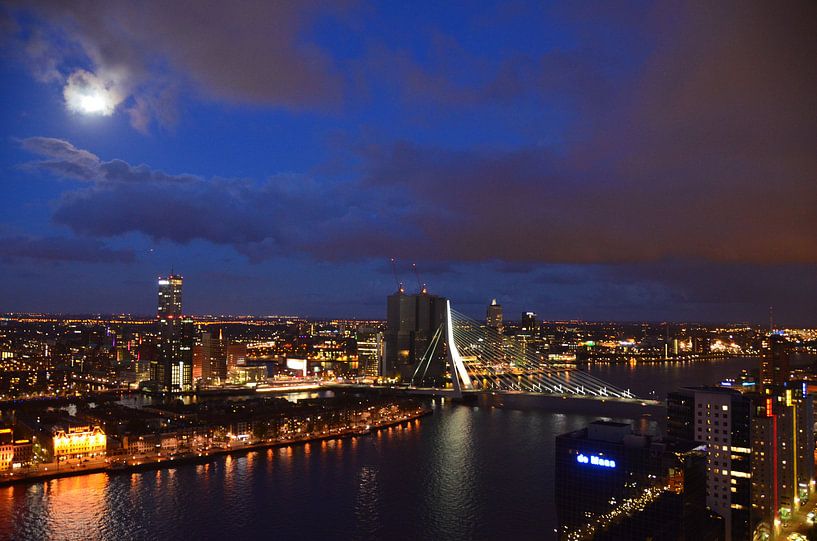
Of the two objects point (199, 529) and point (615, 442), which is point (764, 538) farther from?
point (199, 529)

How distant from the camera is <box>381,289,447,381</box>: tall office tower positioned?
110 ft

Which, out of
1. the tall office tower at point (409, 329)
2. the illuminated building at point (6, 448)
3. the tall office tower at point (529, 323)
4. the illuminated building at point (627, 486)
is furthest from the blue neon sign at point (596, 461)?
the tall office tower at point (529, 323)

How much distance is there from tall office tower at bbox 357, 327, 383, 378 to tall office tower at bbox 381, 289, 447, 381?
3.66 ft

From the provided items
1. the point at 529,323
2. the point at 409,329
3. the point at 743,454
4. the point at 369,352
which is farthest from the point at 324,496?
the point at 529,323

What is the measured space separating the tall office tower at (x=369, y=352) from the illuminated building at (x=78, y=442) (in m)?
20.2

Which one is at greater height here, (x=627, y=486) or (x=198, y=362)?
(x=627, y=486)

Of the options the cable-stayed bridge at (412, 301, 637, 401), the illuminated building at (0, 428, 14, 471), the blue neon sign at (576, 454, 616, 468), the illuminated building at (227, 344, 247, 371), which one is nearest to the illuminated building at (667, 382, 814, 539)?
the blue neon sign at (576, 454, 616, 468)

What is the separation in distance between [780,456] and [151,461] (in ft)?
41.0

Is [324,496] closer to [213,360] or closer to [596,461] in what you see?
[596,461]

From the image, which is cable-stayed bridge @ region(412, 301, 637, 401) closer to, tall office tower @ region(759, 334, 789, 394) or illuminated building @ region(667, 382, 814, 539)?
tall office tower @ region(759, 334, 789, 394)

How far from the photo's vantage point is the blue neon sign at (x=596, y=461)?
7123 mm

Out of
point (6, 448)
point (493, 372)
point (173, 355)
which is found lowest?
point (493, 372)

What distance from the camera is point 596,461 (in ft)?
23.6

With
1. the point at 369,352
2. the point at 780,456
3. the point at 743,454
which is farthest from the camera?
the point at 369,352
